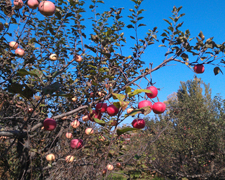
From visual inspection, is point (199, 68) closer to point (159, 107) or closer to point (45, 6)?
point (159, 107)

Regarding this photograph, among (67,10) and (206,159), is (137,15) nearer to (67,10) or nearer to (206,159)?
(67,10)

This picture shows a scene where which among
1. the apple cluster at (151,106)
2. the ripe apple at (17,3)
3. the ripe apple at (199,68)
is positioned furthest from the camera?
the ripe apple at (17,3)

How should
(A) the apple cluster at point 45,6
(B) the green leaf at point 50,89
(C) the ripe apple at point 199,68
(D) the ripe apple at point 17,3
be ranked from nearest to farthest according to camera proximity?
1. (B) the green leaf at point 50,89
2. (A) the apple cluster at point 45,6
3. (C) the ripe apple at point 199,68
4. (D) the ripe apple at point 17,3

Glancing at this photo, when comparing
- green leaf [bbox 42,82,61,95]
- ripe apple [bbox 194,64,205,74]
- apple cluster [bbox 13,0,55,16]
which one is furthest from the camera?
ripe apple [bbox 194,64,205,74]

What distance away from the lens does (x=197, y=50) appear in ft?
5.47

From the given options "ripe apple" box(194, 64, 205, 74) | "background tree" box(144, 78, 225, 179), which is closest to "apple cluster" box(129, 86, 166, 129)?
"ripe apple" box(194, 64, 205, 74)

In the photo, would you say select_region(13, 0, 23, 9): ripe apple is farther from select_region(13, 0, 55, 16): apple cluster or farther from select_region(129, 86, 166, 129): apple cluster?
select_region(129, 86, 166, 129): apple cluster

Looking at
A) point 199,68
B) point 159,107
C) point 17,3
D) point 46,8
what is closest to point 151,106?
point 159,107

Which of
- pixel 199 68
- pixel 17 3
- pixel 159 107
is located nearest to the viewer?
pixel 159 107

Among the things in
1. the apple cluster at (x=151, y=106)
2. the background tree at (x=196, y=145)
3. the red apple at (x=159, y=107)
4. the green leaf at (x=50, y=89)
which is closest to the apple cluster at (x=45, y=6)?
the green leaf at (x=50, y=89)

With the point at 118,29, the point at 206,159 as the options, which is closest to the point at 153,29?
the point at 118,29

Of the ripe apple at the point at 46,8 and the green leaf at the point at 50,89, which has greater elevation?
the ripe apple at the point at 46,8

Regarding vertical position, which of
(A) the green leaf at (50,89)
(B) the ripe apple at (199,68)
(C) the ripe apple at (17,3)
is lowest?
(A) the green leaf at (50,89)

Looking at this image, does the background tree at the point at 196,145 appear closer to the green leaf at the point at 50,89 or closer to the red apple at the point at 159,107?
the red apple at the point at 159,107
